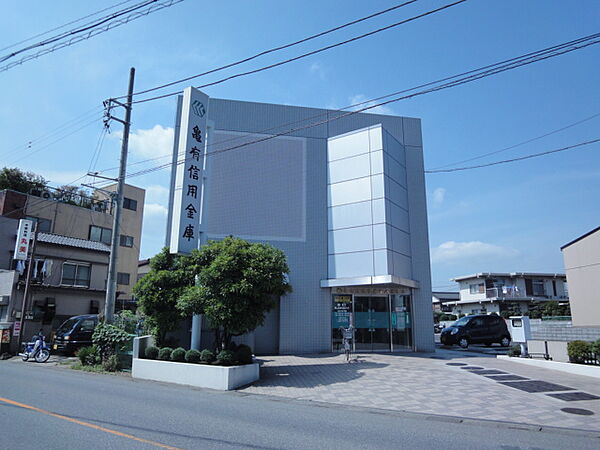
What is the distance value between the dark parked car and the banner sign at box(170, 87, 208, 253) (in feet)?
30.7

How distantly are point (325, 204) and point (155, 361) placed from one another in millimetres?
10840

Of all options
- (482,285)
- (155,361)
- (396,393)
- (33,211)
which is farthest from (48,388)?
(482,285)

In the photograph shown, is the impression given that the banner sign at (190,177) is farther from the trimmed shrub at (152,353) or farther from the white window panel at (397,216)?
the white window panel at (397,216)

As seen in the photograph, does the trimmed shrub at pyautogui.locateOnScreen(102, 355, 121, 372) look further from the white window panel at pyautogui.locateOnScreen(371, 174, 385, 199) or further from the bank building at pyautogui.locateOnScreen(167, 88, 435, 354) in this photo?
the white window panel at pyautogui.locateOnScreen(371, 174, 385, 199)

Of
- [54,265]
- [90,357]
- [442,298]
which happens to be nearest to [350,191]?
[90,357]

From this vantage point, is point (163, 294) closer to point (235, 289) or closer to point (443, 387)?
point (235, 289)

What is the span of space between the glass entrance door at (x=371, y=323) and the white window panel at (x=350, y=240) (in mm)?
2369

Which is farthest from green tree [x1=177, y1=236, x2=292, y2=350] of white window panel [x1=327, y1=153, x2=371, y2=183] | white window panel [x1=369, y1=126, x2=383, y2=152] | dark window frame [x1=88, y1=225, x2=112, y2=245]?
dark window frame [x1=88, y1=225, x2=112, y2=245]

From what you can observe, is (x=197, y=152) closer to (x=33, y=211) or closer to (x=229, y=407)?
(x=229, y=407)

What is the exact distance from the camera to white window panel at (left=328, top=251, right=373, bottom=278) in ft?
62.3

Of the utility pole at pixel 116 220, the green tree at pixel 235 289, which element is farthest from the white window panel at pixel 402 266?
the utility pole at pixel 116 220

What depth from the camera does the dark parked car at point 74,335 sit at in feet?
65.8

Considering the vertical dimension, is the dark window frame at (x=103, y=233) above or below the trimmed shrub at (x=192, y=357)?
above

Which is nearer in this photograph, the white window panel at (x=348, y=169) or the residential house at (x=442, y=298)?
the white window panel at (x=348, y=169)
